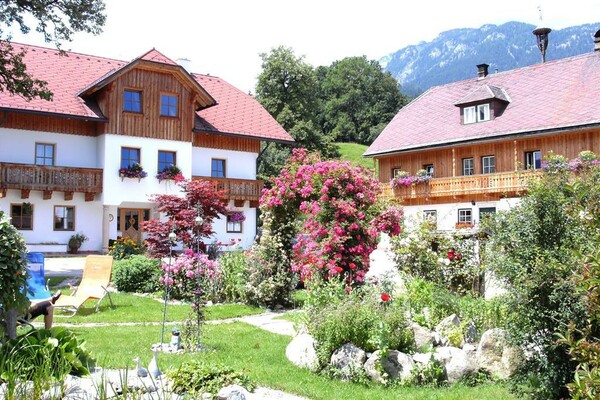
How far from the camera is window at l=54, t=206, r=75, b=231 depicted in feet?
77.7

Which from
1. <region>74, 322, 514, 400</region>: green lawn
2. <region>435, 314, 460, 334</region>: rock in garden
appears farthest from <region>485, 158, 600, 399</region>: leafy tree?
→ <region>435, 314, 460, 334</region>: rock in garden

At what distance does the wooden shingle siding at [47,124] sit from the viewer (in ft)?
73.6

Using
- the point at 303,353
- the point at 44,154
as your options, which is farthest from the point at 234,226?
the point at 303,353

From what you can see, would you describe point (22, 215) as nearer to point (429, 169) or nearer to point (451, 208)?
point (451, 208)

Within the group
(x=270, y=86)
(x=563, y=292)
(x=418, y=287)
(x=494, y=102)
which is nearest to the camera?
(x=563, y=292)

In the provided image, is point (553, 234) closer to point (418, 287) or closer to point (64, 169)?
point (418, 287)

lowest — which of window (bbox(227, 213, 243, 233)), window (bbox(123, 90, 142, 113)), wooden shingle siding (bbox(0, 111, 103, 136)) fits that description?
window (bbox(227, 213, 243, 233))

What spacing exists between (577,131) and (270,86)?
973 inches

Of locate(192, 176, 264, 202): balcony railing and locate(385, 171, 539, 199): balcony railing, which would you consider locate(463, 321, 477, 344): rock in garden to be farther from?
locate(192, 176, 264, 202): balcony railing

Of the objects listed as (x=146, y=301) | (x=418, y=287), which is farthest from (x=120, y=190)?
(x=418, y=287)

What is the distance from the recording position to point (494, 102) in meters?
27.6

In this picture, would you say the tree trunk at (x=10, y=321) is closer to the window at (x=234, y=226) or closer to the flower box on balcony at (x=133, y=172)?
the flower box on balcony at (x=133, y=172)

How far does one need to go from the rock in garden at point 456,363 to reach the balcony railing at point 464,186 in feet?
56.6

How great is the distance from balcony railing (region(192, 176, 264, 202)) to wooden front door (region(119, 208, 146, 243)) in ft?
10.2
